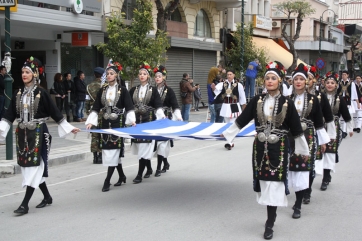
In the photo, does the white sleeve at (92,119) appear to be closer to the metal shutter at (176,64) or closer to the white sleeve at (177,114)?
the white sleeve at (177,114)


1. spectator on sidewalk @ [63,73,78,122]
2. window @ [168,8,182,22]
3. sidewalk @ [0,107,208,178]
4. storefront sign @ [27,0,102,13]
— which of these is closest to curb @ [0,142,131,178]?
sidewalk @ [0,107,208,178]

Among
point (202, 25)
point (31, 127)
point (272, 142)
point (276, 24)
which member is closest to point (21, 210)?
point (31, 127)

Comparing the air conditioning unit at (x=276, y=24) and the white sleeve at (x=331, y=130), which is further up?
the air conditioning unit at (x=276, y=24)

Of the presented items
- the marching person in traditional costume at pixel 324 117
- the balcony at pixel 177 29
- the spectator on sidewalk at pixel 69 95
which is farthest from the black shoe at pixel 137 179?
the balcony at pixel 177 29

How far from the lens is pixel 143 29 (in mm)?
15648

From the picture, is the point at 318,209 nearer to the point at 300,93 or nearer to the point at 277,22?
the point at 300,93

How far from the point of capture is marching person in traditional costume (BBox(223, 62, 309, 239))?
641 centimetres

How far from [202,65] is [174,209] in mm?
23321

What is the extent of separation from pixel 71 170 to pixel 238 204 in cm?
454

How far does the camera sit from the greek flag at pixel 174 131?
7.90 metres

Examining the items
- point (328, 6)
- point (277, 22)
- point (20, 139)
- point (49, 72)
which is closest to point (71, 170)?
point (20, 139)

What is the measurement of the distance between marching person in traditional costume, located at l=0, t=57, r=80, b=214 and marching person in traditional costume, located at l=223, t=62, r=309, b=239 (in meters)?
2.80

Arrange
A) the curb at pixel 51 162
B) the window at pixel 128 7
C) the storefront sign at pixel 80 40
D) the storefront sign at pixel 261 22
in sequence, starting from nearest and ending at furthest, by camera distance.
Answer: the curb at pixel 51 162, the storefront sign at pixel 80 40, the window at pixel 128 7, the storefront sign at pixel 261 22

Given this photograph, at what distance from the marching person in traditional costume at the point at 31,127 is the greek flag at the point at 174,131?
0.77 metres
